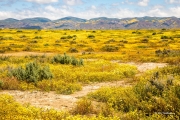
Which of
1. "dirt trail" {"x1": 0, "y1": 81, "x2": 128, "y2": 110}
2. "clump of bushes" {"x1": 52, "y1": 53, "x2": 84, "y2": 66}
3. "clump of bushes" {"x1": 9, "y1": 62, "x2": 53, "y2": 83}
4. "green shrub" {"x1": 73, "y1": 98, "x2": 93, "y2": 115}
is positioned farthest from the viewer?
"clump of bushes" {"x1": 52, "y1": 53, "x2": 84, "y2": 66}

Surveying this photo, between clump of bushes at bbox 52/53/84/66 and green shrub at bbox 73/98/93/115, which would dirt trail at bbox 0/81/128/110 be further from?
clump of bushes at bbox 52/53/84/66

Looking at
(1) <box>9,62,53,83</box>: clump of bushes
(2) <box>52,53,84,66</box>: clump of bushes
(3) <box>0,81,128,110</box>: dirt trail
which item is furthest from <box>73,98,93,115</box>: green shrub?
(2) <box>52,53,84,66</box>: clump of bushes

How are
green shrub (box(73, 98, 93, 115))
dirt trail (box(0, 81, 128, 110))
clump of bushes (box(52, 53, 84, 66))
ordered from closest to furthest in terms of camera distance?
green shrub (box(73, 98, 93, 115)) < dirt trail (box(0, 81, 128, 110)) < clump of bushes (box(52, 53, 84, 66))

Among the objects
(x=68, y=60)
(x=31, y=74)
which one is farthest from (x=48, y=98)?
(x=68, y=60)

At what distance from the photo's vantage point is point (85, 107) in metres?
9.93

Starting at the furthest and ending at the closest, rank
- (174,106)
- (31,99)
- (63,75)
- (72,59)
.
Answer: (72,59)
(63,75)
(31,99)
(174,106)

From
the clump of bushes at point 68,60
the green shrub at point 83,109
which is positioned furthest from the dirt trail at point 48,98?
the clump of bushes at point 68,60

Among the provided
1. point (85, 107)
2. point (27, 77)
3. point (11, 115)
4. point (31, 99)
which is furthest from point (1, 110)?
point (27, 77)

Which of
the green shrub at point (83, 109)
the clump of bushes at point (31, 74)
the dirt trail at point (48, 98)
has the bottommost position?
the dirt trail at point (48, 98)

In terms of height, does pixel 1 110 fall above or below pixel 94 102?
above

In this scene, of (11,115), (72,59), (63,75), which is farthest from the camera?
(72,59)

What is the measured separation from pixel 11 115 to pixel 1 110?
0.54 meters

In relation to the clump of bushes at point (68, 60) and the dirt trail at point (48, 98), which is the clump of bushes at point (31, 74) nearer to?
the dirt trail at point (48, 98)

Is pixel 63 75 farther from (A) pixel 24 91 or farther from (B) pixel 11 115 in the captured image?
(B) pixel 11 115
